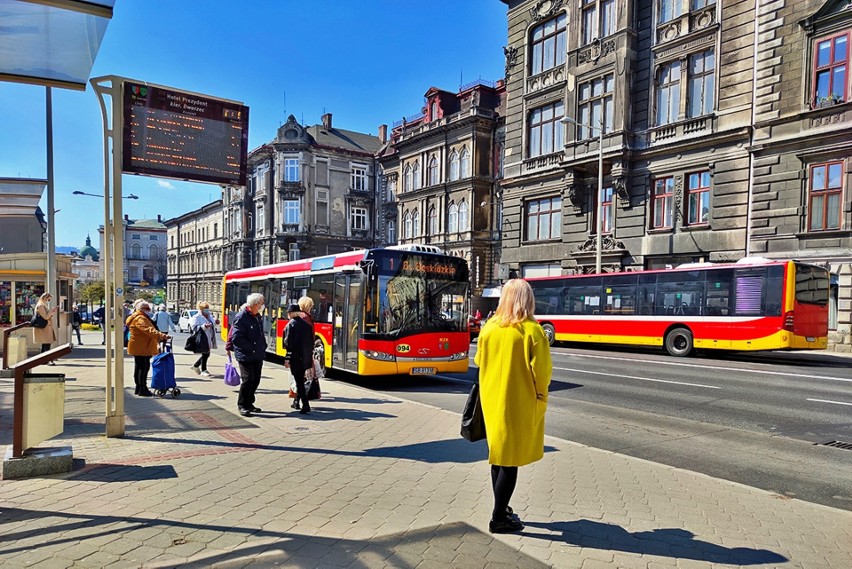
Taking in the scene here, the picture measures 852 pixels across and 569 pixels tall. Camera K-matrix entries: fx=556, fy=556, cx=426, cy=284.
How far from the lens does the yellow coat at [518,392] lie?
391cm

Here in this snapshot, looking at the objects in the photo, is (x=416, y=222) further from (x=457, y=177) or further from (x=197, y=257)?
(x=197, y=257)

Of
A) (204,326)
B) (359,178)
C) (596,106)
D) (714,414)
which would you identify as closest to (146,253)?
(359,178)

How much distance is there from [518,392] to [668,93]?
89.0 ft

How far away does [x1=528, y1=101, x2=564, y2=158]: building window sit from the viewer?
31.6m

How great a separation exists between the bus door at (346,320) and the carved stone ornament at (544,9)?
25.7m

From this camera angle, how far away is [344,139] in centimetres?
6506

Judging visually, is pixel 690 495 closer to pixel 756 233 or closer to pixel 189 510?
pixel 189 510

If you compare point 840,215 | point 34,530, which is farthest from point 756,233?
point 34,530

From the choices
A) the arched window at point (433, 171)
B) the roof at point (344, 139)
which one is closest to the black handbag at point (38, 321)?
the arched window at point (433, 171)

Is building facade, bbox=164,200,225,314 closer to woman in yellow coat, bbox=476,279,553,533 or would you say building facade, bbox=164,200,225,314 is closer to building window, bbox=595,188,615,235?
building window, bbox=595,188,615,235

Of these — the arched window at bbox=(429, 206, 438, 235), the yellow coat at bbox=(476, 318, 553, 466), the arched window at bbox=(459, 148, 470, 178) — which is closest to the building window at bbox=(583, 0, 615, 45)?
the arched window at bbox=(459, 148, 470, 178)

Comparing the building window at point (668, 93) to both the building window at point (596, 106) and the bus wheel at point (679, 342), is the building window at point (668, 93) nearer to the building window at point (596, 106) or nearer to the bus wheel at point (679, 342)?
the building window at point (596, 106)

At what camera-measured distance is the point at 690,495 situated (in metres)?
5.00

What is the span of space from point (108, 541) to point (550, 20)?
112 feet
